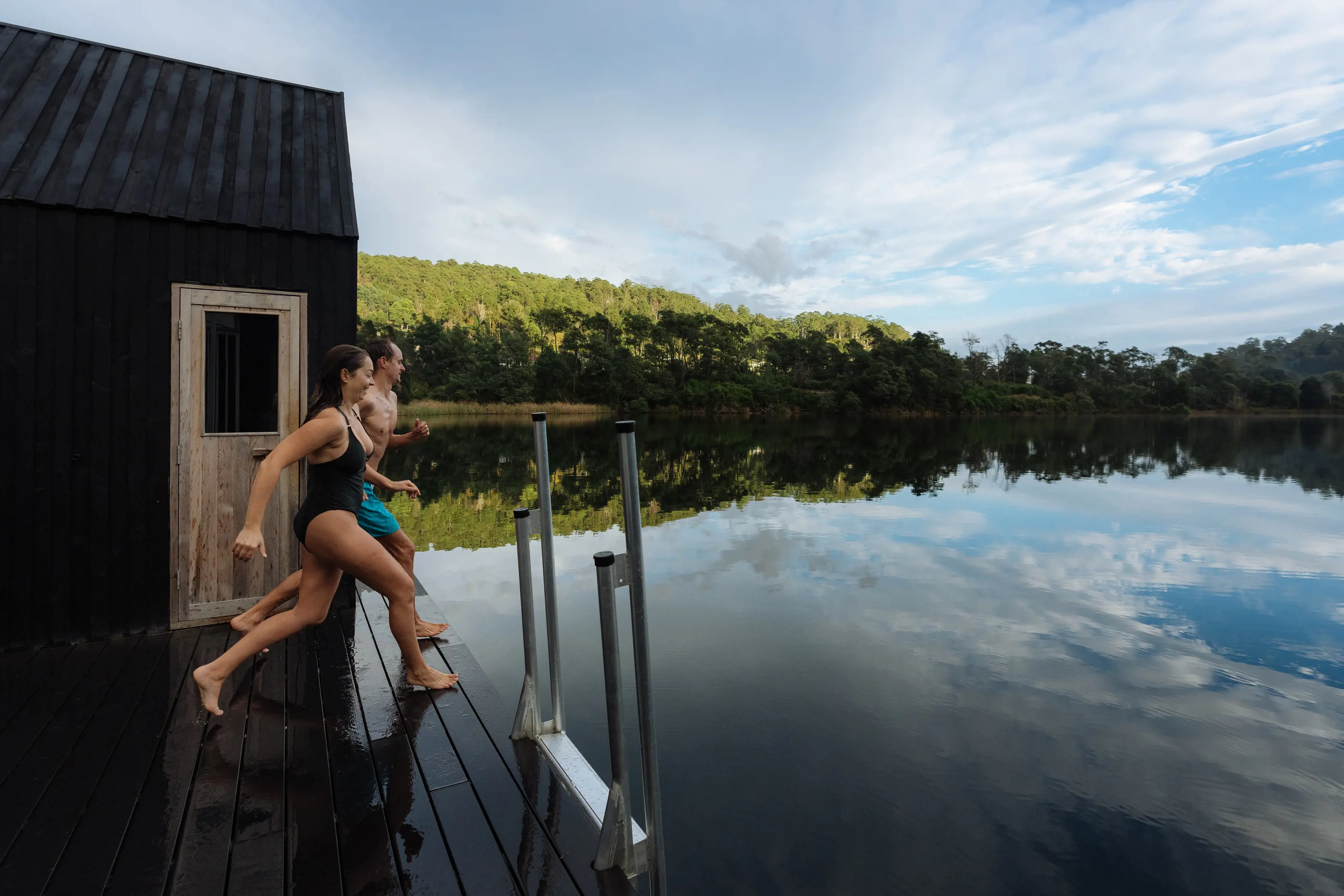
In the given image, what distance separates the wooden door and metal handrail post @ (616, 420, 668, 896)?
3507mm

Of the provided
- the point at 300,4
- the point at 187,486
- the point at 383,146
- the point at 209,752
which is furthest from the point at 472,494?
the point at 383,146

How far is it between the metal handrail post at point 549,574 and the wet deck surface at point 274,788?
0.19m

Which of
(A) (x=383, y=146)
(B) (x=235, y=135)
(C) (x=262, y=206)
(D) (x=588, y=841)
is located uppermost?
(A) (x=383, y=146)

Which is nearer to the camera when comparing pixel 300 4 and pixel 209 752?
pixel 209 752

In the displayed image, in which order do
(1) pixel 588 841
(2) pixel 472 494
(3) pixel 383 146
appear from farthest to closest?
1. (3) pixel 383 146
2. (2) pixel 472 494
3. (1) pixel 588 841

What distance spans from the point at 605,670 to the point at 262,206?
13.2 feet

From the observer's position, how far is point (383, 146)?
28.7 metres

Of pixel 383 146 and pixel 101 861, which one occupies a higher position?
pixel 383 146

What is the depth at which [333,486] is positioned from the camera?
2.68 m

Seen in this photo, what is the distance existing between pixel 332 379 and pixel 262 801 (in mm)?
1539

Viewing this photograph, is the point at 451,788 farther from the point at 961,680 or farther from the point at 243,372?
the point at 961,680

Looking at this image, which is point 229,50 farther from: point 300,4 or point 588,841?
point 588,841

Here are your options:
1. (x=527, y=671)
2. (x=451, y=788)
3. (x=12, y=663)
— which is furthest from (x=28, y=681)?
(x=527, y=671)

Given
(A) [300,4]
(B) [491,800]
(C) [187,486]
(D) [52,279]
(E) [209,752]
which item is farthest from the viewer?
(A) [300,4]
